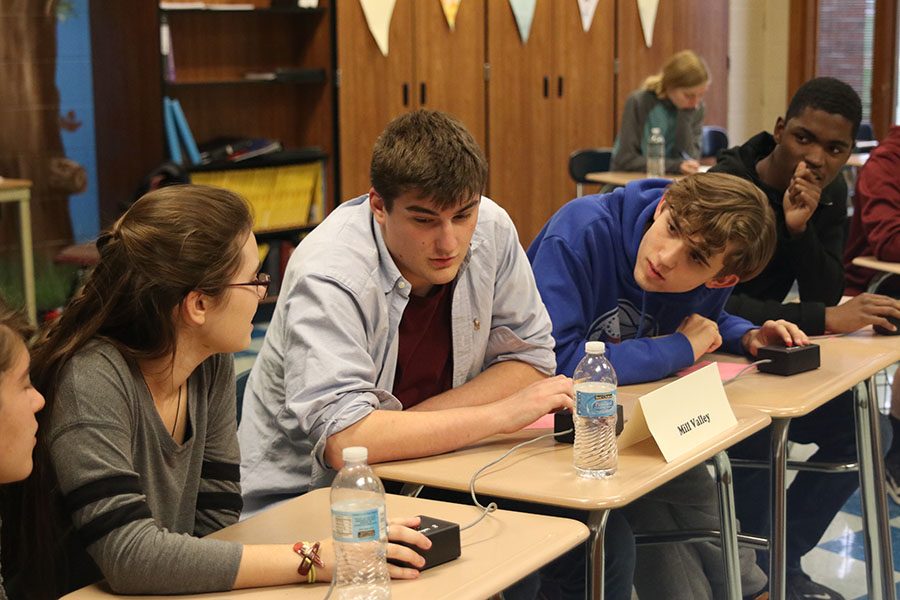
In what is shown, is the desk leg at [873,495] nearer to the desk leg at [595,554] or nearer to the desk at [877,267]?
the desk at [877,267]

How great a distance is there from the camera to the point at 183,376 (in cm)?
165

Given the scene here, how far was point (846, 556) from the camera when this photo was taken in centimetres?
320

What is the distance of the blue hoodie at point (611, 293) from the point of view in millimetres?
2355

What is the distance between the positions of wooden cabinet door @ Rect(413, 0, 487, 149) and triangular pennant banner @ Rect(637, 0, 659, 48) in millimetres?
1373

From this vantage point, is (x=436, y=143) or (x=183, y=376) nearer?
(x=183, y=376)

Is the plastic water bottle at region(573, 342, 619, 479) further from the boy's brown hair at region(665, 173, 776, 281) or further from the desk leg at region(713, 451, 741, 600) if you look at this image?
the boy's brown hair at region(665, 173, 776, 281)

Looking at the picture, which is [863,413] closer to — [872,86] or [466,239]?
[466,239]

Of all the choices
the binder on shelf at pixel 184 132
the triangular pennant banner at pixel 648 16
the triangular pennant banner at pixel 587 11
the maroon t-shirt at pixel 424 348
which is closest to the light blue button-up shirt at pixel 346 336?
the maroon t-shirt at pixel 424 348

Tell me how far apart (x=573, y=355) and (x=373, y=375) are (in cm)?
57

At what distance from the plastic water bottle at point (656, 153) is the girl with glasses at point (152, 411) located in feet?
14.5

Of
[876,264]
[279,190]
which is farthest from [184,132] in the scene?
[876,264]

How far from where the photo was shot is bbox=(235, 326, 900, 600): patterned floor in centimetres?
301

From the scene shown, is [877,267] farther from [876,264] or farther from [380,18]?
[380,18]

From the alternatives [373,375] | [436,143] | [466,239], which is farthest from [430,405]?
[436,143]
